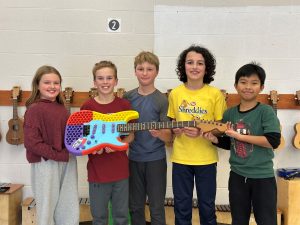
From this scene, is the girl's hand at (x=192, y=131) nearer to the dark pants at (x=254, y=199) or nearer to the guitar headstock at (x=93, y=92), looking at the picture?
the dark pants at (x=254, y=199)

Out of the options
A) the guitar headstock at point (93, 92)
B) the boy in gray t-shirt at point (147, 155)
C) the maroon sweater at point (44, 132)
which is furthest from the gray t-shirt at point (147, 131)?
the guitar headstock at point (93, 92)

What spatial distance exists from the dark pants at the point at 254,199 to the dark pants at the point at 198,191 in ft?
0.55

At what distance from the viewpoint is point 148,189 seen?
8.14ft

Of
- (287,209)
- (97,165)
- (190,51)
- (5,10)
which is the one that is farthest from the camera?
(5,10)

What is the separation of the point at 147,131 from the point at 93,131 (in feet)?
1.49

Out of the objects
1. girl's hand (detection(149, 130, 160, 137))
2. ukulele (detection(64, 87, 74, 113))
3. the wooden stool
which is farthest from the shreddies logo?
the wooden stool

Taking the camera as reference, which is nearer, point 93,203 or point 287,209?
point 93,203

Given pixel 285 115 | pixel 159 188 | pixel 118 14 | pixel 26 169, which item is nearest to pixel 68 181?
pixel 159 188

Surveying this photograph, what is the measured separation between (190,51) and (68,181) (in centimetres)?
136

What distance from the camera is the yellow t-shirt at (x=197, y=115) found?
7.75ft

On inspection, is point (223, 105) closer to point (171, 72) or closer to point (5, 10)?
point (171, 72)

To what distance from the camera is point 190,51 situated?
250 cm

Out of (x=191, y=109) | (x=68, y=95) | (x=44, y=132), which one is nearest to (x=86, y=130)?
(x=44, y=132)

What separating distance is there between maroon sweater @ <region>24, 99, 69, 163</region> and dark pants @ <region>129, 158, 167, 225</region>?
1.84 feet
